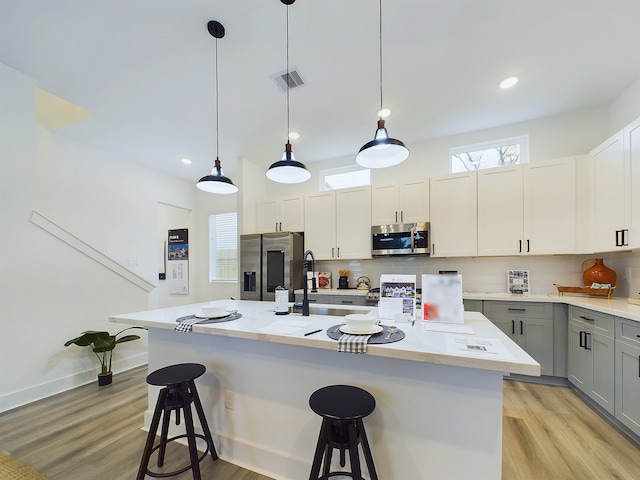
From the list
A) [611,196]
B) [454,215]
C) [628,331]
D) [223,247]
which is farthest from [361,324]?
[223,247]

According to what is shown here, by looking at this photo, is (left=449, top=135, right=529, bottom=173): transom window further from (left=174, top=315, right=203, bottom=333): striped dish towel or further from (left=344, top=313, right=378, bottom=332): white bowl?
(left=174, top=315, right=203, bottom=333): striped dish towel

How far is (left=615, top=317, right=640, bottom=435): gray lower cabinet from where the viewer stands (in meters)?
1.88

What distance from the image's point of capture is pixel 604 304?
2.37 meters

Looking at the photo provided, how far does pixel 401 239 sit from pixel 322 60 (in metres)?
2.26

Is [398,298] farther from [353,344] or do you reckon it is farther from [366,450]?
[366,450]

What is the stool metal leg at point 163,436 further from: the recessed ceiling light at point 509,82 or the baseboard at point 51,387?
the recessed ceiling light at point 509,82

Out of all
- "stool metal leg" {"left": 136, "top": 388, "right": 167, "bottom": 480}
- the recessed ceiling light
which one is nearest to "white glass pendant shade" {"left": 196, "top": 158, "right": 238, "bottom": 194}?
"stool metal leg" {"left": 136, "top": 388, "right": 167, "bottom": 480}

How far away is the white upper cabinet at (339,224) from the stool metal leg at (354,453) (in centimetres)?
274

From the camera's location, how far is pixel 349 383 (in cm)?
149

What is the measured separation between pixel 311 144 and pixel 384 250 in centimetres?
189

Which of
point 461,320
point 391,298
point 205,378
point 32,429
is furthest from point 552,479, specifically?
point 32,429

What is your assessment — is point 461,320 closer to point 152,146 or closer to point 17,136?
point 17,136

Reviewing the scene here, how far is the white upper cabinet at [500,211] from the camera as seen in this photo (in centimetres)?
308

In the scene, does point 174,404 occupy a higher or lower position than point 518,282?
lower
